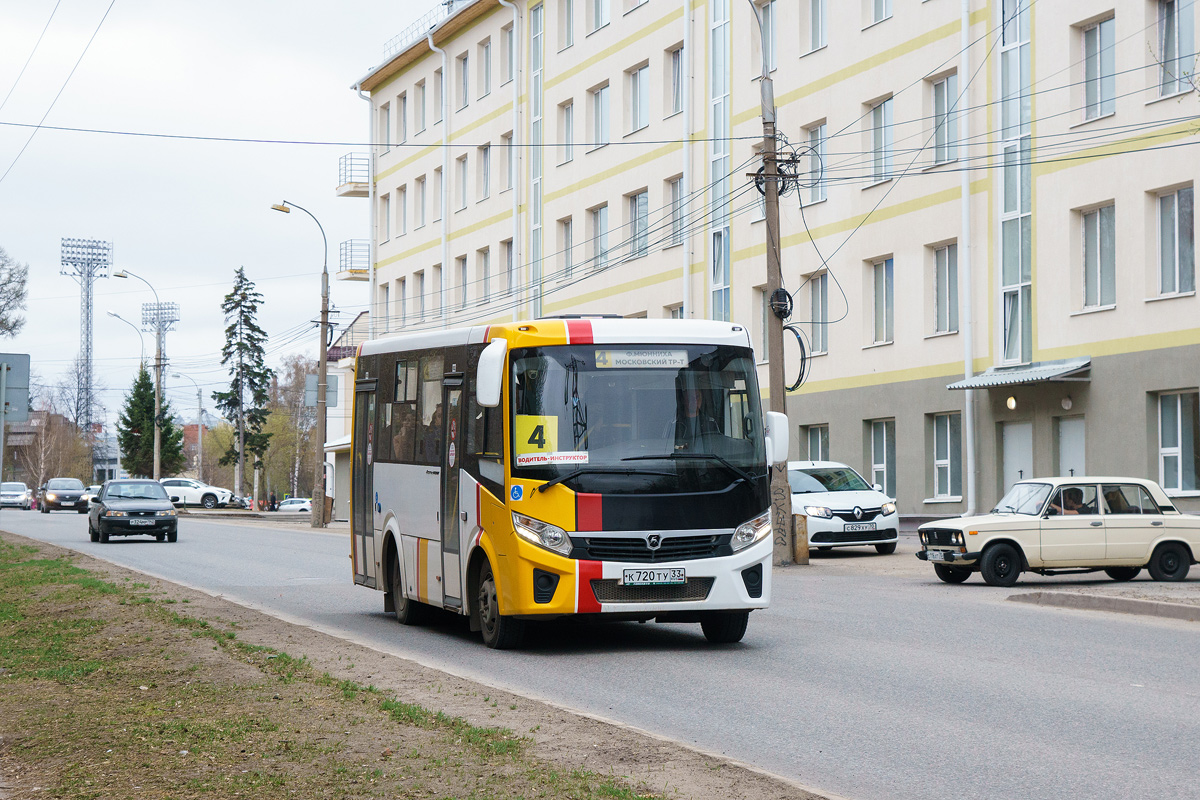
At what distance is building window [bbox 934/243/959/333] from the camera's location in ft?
103

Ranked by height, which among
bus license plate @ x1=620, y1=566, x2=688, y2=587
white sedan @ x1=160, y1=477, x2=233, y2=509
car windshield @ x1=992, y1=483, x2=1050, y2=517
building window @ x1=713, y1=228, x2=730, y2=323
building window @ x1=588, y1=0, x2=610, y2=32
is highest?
building window @ x1=588, y1=0, x2=610, y2=32

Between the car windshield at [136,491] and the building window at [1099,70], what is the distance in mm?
22149

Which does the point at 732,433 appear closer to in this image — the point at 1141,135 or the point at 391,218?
the point at 1141,135

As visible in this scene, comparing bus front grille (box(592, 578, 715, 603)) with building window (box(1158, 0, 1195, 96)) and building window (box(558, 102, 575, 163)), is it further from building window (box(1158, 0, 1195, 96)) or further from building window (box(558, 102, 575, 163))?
building window (box(558, 102, 575, 163))

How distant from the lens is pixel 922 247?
32.2 m

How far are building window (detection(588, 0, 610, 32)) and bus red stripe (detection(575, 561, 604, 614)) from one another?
117ft

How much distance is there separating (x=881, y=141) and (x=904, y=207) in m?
1.99

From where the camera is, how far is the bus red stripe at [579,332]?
1227 centimetres

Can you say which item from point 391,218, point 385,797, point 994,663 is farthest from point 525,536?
point 391,218

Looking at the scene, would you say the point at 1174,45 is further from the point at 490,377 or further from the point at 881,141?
the point at 490,377

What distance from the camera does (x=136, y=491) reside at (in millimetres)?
35219

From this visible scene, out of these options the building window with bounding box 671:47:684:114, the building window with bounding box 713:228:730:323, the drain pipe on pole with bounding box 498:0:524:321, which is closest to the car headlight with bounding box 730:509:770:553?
the building window with bounding box 713:228:730:323

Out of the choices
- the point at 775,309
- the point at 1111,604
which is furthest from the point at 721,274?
the point at 1111,604

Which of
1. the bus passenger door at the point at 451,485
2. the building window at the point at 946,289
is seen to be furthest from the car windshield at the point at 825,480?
the bus passenger door at the point at 451,485
